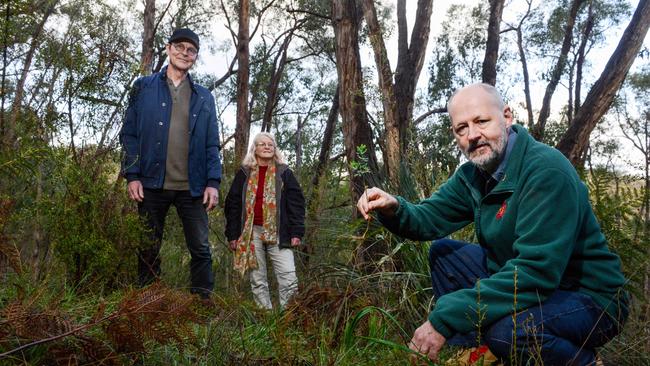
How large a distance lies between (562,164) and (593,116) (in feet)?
19.0

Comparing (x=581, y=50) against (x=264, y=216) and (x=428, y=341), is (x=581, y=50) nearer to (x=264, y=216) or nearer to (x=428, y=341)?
(x=264, y=216)

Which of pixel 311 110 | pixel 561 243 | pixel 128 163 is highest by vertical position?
pixel 311 110

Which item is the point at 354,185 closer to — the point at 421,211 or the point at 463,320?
the point at 421,211

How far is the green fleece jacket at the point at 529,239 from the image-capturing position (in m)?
1.79

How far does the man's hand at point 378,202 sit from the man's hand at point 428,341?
58 cm

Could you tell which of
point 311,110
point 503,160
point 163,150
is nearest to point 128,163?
point 163,150

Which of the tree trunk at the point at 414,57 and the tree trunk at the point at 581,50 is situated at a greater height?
the tree trunk at the point at 581,50

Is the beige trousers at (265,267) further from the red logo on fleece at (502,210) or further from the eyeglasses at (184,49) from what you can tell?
the red logo on fleece at (502,210)

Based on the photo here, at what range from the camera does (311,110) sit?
20.9 m

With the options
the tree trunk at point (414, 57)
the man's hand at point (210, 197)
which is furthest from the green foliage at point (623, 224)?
the tree trunk at point (414, 57)

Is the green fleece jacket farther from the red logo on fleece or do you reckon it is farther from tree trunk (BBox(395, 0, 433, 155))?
tree trunk (BBox(395, 0, 433, 155))

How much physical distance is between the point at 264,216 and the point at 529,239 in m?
3.34

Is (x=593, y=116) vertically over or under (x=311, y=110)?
under

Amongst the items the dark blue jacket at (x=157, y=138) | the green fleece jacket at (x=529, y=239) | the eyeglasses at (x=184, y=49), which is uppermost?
the eyeglasses at (x=184, y=49)
